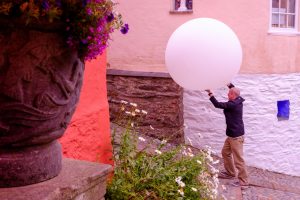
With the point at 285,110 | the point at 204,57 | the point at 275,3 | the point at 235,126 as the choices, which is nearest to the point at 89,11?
the point at 204,57

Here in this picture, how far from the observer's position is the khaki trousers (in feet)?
20.6

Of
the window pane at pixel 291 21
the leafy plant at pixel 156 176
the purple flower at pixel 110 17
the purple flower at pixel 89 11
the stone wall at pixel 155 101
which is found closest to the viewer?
the purple flower at pixel 89 11

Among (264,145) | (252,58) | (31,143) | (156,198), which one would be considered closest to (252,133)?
(264,145)

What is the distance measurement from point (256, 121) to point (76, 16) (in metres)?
7.11

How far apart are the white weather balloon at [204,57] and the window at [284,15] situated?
194 inches

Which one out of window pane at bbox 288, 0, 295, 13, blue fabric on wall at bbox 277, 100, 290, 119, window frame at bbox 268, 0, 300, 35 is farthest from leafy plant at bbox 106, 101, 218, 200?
window pane at bbox 288, 0, 295, 13

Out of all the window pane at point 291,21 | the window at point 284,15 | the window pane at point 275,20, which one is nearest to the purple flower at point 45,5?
the window at point 284,15

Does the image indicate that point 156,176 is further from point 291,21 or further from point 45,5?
point 291,21

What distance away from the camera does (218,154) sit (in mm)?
8320

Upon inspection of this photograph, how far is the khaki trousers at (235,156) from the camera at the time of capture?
628cm

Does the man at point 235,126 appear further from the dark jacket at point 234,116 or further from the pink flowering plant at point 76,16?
the pink flowering plant at point 76,16

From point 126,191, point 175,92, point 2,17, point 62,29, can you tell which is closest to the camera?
point 2,17

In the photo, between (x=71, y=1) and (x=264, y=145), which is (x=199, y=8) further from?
(x=71, y=1)

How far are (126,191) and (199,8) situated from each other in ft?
18.6
